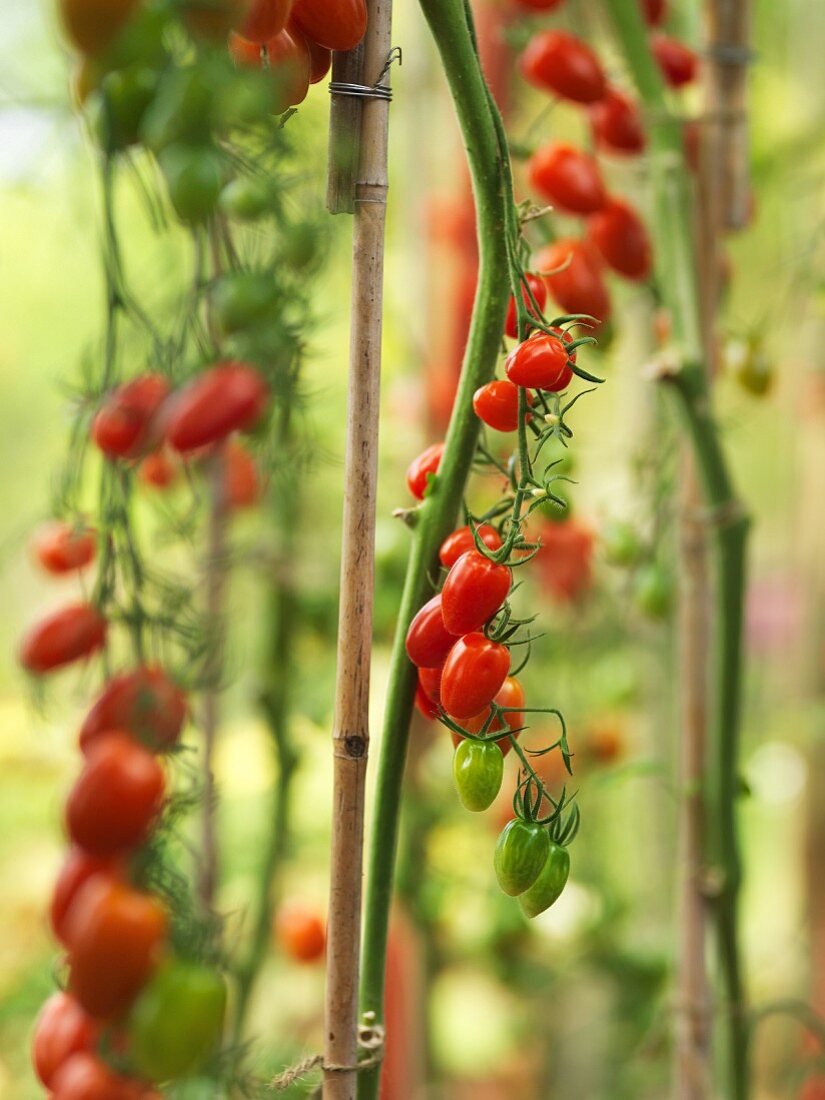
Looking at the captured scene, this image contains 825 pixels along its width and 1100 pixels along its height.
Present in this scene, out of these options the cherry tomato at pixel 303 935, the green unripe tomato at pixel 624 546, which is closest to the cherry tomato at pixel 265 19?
the green unripe tomato at pixel 624 546

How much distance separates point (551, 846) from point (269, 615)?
1.73 ft

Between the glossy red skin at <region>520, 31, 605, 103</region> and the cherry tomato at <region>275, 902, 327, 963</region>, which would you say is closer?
the glossy red skin at <region>520, 31, 605, 103</region>

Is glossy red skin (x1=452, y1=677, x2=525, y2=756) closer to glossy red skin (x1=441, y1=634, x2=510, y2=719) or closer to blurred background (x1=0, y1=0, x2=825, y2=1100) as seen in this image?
glossy red skin (x1=441, y1=634, x2=510, y2=719)

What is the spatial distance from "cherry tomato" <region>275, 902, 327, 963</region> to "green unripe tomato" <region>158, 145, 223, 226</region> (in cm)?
72

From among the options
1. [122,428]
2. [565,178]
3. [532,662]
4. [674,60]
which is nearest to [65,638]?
[122,428]

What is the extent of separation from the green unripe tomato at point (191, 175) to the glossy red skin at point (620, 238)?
34cm

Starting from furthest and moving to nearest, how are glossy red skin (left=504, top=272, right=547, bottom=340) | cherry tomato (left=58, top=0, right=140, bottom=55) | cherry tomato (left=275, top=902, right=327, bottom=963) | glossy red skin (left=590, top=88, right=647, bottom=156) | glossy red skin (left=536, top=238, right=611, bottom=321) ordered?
cherry tomato (left=275, top=902, right=327, bottom=963), glossy red skin (left=590, top=88, right=647, bottom=156), glossy red skin (left=536, top=238, right=611, bottom=321), glossy red skin (left=504, top=272, right=547, bottom=340), cherry tomato (left=58, top=0, right=140, bottom=55)

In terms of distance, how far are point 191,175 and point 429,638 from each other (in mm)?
144

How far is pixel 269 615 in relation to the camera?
822mm

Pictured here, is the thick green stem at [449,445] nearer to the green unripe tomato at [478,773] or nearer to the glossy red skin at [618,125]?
the green unripe tomato at [478,773]

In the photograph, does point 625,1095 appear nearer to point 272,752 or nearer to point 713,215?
point 272,752

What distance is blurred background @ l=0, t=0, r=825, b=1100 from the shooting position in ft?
2.32

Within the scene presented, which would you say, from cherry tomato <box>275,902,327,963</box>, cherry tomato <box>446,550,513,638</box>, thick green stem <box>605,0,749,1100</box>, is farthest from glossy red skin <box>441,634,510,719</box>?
cherry tomato <box>275,902,327,963</box>

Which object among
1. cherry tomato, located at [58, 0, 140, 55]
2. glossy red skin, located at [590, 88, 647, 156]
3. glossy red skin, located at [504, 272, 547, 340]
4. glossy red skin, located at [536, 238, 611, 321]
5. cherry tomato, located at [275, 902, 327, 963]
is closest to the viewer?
cherry tomato, located at [58, 0, 140, 55]
